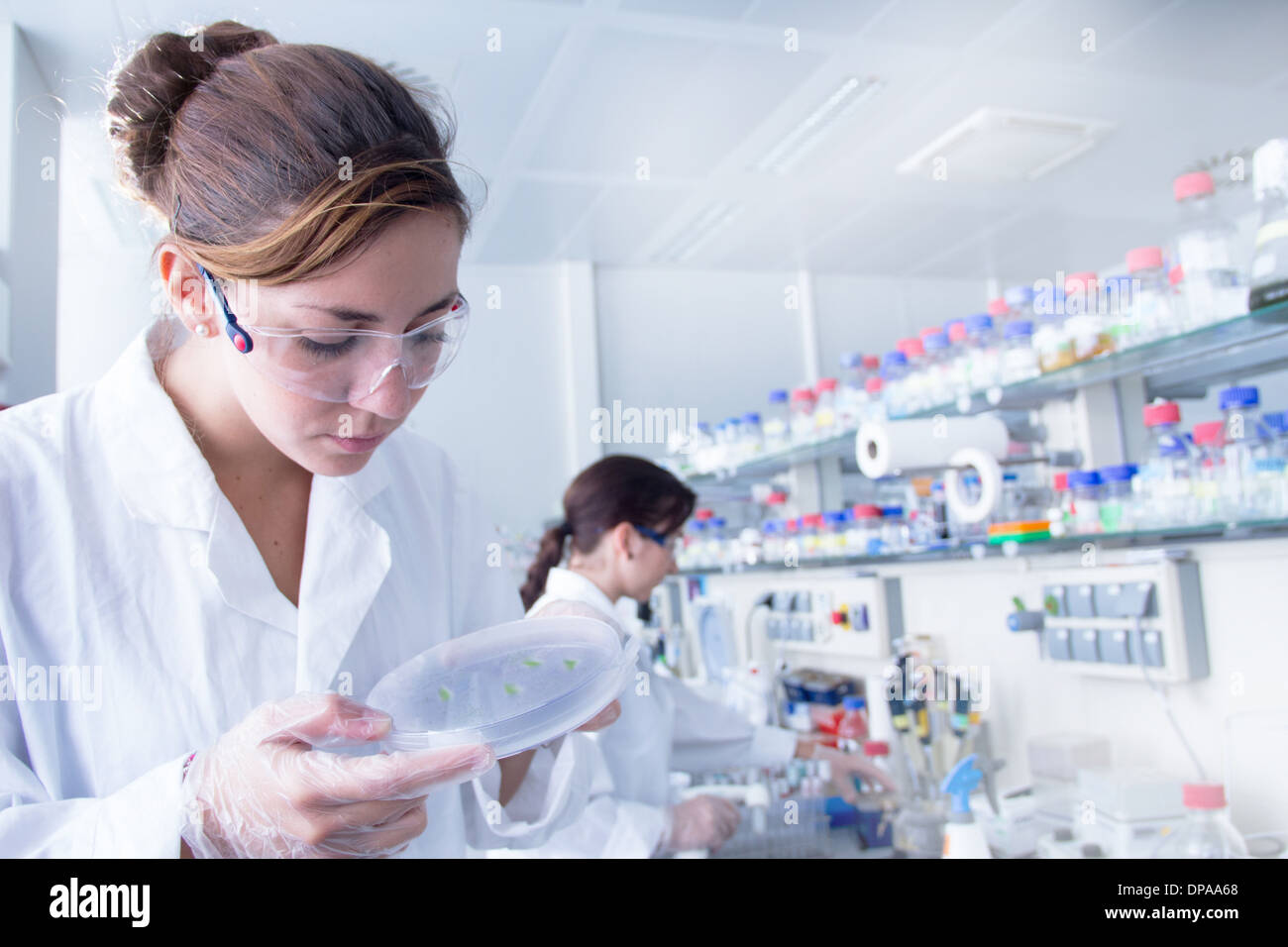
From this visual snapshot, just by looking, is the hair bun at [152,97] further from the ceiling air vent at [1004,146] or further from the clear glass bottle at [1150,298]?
the ceiling air vent at [1004,146]

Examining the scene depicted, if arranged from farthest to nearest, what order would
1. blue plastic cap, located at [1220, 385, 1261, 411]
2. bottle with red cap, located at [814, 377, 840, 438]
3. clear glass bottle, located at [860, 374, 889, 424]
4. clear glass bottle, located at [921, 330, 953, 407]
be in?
bottle with red cap, located at [814, 377, 840, 438] → clear glass bottle, located at [860, 374, 889, 424] → clear glass bottle, located at [921, 330, 953, 407] → blue plastic cap, located at [1220, 385, 1261, 411]

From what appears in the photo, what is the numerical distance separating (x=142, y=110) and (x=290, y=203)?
0.21 m

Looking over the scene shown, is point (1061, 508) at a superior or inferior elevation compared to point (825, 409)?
inferior

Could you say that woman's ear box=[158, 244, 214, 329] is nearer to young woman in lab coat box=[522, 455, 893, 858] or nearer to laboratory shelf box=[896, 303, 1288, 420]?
young woman in lab coat box=[522, 455, 893, 858]

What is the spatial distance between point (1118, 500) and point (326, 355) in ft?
4.74

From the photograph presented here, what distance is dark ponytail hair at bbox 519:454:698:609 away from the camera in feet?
7.08

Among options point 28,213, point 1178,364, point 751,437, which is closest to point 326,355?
point 28,213

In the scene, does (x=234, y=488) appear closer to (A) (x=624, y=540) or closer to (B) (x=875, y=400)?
(A) (x=624, y=540)

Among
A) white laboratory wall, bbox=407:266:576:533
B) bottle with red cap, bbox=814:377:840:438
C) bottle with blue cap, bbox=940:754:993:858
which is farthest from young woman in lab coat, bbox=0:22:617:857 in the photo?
bottle with red cap, bbox=814:377:840:438

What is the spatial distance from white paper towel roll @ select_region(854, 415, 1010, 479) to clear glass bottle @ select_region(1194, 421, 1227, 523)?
45cm

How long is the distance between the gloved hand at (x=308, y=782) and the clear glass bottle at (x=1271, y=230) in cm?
132

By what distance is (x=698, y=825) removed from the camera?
1.87 meters

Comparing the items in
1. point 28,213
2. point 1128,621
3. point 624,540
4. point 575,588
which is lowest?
point 1128,621

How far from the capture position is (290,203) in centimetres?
79
